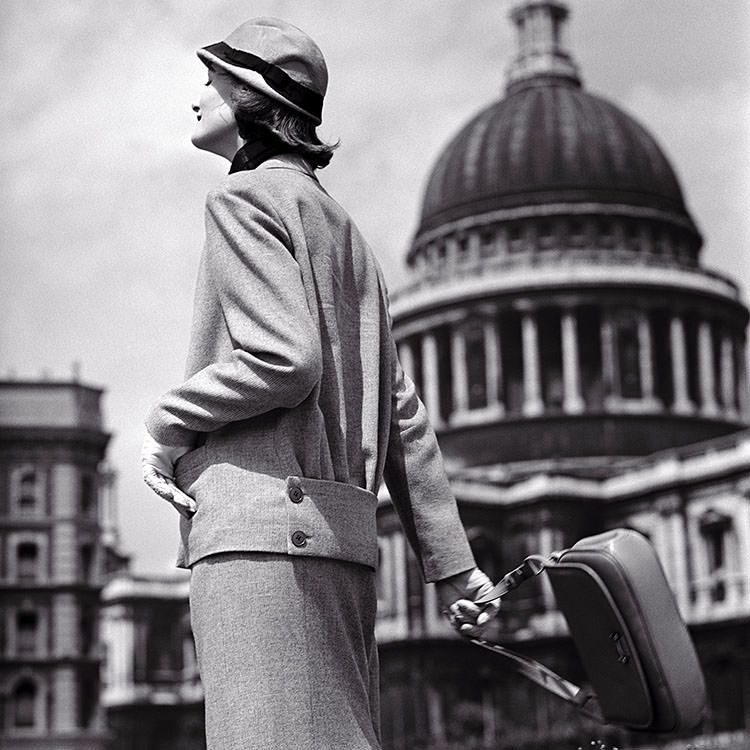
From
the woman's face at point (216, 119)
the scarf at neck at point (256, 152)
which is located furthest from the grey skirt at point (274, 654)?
the woman's face at point (216, 119)

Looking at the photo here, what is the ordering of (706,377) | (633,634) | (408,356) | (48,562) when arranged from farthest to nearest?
(408,356) < (706,377) < (48,562) < (633,634)

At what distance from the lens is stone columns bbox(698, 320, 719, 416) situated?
81750 millimetres

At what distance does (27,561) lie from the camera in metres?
72.4

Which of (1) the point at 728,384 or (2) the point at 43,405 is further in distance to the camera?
(1) the point at 728,384

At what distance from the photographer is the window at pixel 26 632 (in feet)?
236

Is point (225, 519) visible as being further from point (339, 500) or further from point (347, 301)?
point (347, 301)

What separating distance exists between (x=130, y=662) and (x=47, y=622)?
46.4ft

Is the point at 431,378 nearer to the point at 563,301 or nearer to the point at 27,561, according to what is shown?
the point at 563,301

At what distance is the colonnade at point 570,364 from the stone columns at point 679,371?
42mm

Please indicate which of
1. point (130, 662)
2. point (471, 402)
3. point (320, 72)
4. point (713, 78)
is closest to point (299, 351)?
point (320, 72)

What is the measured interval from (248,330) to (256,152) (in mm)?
690

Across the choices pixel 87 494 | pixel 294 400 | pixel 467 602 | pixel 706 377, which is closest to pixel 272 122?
pixel 294 400

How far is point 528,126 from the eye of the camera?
86812 millimetres

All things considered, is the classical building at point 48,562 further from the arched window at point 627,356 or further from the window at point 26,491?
the arched window at point 627,356
